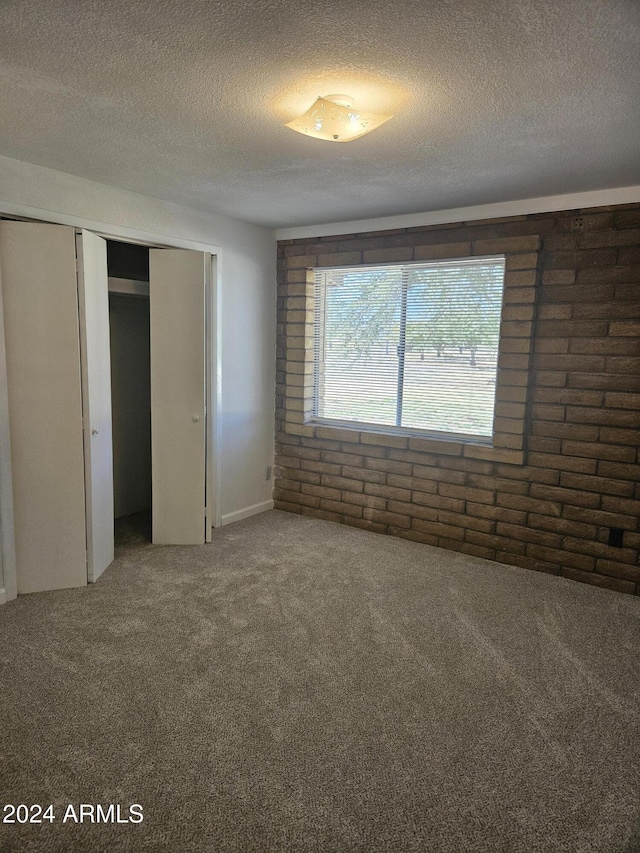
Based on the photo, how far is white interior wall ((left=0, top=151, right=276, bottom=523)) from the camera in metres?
3.24

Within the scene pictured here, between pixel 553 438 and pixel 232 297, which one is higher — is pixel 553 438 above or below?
below

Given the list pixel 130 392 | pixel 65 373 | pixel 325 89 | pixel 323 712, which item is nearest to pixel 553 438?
pixel 323 712

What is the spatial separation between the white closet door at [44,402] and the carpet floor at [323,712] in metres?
0.25

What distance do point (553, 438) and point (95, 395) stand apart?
281cm

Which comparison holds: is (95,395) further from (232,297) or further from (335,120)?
(335,120)

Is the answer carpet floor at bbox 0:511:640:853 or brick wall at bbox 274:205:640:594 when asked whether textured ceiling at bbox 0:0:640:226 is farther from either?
carpet floor at bbox 0:511:640:853

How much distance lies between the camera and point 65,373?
3.07 meters

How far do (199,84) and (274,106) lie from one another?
29cm

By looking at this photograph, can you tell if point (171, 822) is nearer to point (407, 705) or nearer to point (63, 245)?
point (407, 705)

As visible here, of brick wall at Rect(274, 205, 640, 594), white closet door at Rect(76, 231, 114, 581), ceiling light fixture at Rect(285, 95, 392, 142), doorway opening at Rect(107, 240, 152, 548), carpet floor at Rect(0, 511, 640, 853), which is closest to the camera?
carpet floor at Rect(0, 511, 640, 853)

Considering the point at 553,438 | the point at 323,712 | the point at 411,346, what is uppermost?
the point at 411,346

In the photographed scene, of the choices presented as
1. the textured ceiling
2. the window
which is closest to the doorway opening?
the textured ceiling

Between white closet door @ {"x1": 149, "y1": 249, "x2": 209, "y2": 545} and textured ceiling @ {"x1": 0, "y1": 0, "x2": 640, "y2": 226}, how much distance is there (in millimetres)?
664

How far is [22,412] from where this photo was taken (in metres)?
2.99
